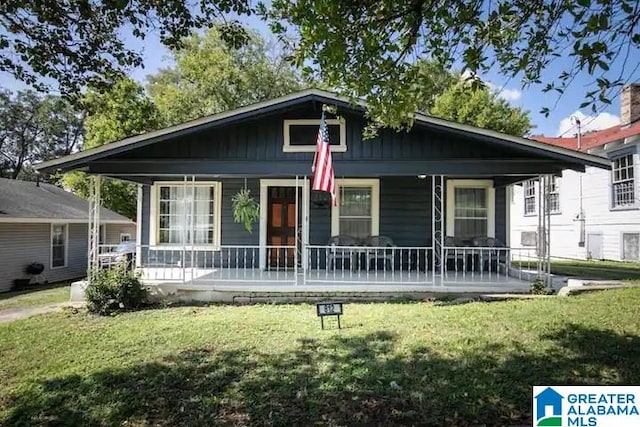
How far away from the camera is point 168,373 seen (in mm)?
4820

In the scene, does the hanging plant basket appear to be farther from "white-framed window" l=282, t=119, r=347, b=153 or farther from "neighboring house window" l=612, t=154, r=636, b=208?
"neighboring house window" l=612, t=154, r=636, b=208

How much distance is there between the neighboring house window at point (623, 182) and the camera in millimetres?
13651

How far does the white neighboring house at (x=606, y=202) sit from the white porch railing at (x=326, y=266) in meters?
3.03

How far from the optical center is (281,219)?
37.1 feet

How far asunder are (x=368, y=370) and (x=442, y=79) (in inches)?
863

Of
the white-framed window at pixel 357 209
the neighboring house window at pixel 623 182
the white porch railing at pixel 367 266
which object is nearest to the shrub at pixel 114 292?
the white porch railing at pixel 367 266

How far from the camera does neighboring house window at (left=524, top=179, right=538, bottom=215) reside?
19656 mm

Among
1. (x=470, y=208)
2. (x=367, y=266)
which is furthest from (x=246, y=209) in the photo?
(x=470, y=208)

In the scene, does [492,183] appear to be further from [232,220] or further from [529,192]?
[529,192]

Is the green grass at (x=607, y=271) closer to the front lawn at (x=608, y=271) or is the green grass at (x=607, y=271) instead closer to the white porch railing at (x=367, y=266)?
the front lawn at (x=608, y=271)

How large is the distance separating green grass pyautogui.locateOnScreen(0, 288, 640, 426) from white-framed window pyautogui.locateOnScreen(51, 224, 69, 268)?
11.2 m

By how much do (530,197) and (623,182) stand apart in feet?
20.3

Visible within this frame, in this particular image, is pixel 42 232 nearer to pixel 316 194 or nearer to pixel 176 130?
pixel 176 130

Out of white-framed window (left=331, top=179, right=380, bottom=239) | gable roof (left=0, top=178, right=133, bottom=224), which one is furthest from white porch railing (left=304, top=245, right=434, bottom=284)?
gable roof (left=0, top=178, right=133, bottom=224)
